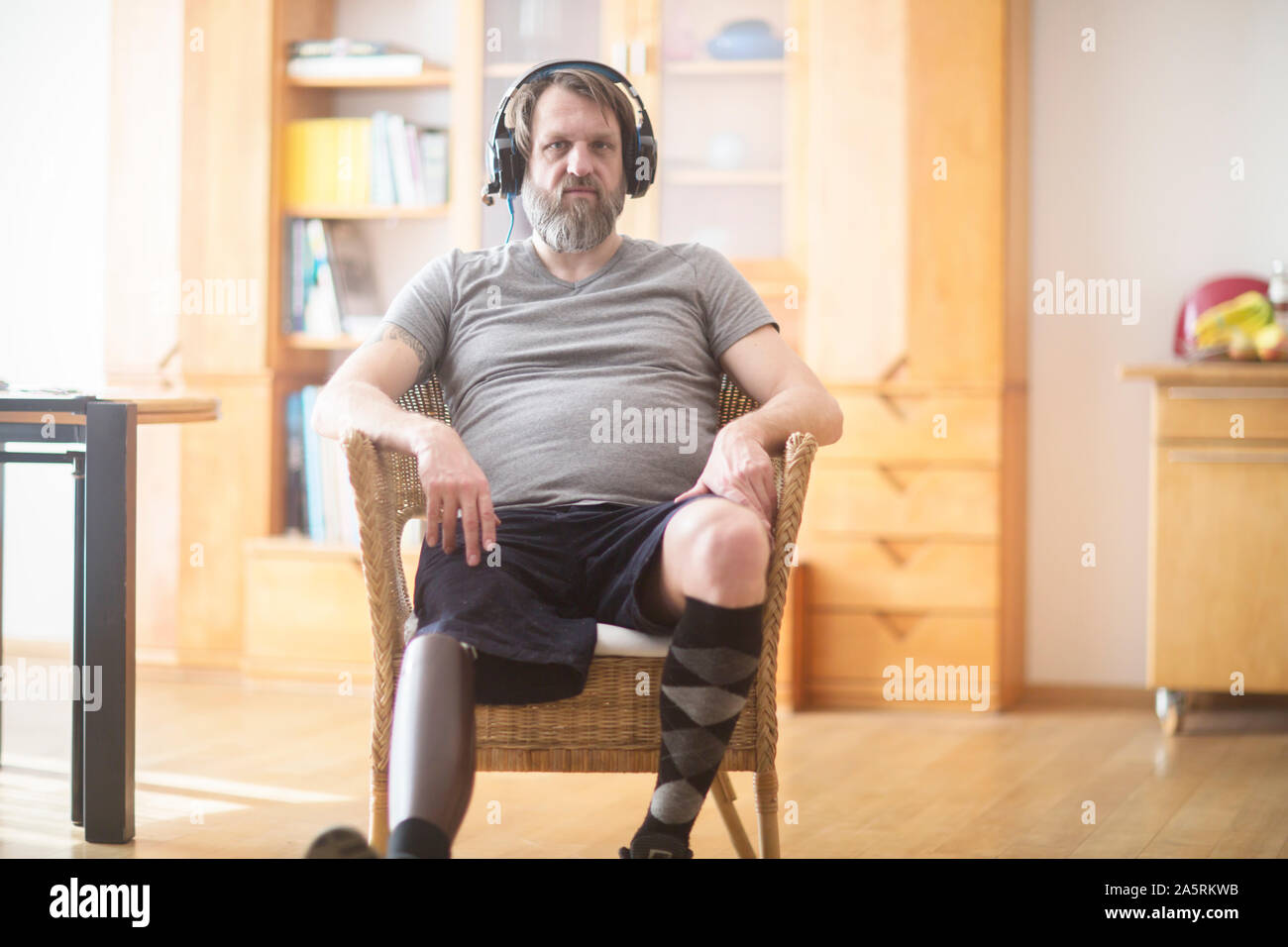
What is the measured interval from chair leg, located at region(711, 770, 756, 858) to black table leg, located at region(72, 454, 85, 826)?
970 millimetres

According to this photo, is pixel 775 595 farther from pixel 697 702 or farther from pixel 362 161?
pixel 362 161

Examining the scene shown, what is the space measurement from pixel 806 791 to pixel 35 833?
4.12ft

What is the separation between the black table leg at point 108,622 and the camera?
6.78 feet

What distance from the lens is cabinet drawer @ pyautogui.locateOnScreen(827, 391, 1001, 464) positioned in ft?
10.5

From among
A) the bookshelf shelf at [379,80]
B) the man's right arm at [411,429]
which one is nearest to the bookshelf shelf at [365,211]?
the bookshelf shelf at [379,80]

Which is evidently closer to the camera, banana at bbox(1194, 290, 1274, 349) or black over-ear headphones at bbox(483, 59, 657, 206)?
black over-ear headphones at bbox(483, 59, 657, 206)

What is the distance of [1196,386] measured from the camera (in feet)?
9.70

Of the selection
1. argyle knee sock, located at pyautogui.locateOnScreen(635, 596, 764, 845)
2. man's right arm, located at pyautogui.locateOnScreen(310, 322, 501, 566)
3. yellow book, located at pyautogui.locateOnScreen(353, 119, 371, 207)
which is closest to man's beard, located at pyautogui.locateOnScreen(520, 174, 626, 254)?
man's right arm, located at pyautogui.locateOnScreen(310, 322, 501, 566)

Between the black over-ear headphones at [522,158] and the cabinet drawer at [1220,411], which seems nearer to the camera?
the black over-ear headphones at [522,158]

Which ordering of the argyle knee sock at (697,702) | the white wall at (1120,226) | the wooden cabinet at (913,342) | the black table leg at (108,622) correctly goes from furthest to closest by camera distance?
the white wall at (1120,226) < the wooden cabinet at (913,342) < the black table leg at (108,622) < the argyle knee sock at (697,702)

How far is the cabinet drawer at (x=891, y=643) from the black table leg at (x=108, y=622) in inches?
64.9

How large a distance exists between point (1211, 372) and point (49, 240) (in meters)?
2.91

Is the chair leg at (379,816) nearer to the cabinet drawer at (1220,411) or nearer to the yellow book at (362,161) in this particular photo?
the cabinet drawer at (1220,411)

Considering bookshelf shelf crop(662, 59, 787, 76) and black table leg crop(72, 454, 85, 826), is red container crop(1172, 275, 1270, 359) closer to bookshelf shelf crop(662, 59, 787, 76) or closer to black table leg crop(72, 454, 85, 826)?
bookshelf shelf crop(662, 59, 787, 76)
